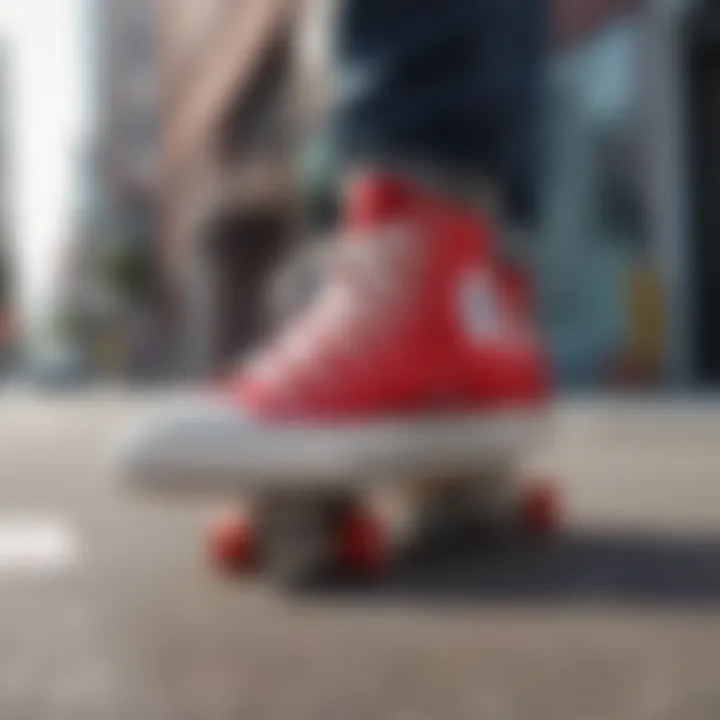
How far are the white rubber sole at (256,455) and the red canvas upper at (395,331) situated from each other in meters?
0.02

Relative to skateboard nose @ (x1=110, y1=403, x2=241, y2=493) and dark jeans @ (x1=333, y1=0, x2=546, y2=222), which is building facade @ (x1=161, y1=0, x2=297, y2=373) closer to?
dark jeans @ (x1=333, y1=0, x2=546, y2=222)

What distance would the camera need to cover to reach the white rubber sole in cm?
101

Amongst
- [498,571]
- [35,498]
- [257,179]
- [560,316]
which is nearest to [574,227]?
[560,316]

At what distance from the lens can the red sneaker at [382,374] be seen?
3.35 feet

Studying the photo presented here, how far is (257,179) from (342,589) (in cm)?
1030

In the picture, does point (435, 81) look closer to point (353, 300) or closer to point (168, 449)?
point (353, 300)

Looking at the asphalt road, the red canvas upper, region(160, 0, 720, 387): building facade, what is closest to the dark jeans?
the red canvas upper

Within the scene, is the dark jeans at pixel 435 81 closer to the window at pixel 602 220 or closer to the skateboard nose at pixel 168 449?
the skateboard nose at pixel 168 449

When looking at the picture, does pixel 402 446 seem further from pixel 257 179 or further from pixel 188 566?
pixel 257 179

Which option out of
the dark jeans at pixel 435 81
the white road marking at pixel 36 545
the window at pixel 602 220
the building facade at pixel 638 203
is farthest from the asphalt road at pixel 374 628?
the window at pixel 602 220

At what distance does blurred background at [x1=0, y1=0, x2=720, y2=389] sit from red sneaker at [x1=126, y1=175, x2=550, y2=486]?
0.17 meters

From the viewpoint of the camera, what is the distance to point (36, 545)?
47.9 inches

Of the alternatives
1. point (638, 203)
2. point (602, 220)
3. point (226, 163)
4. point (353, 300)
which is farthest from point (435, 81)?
point (226, 163)

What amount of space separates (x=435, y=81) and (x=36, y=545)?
53 centimetres
